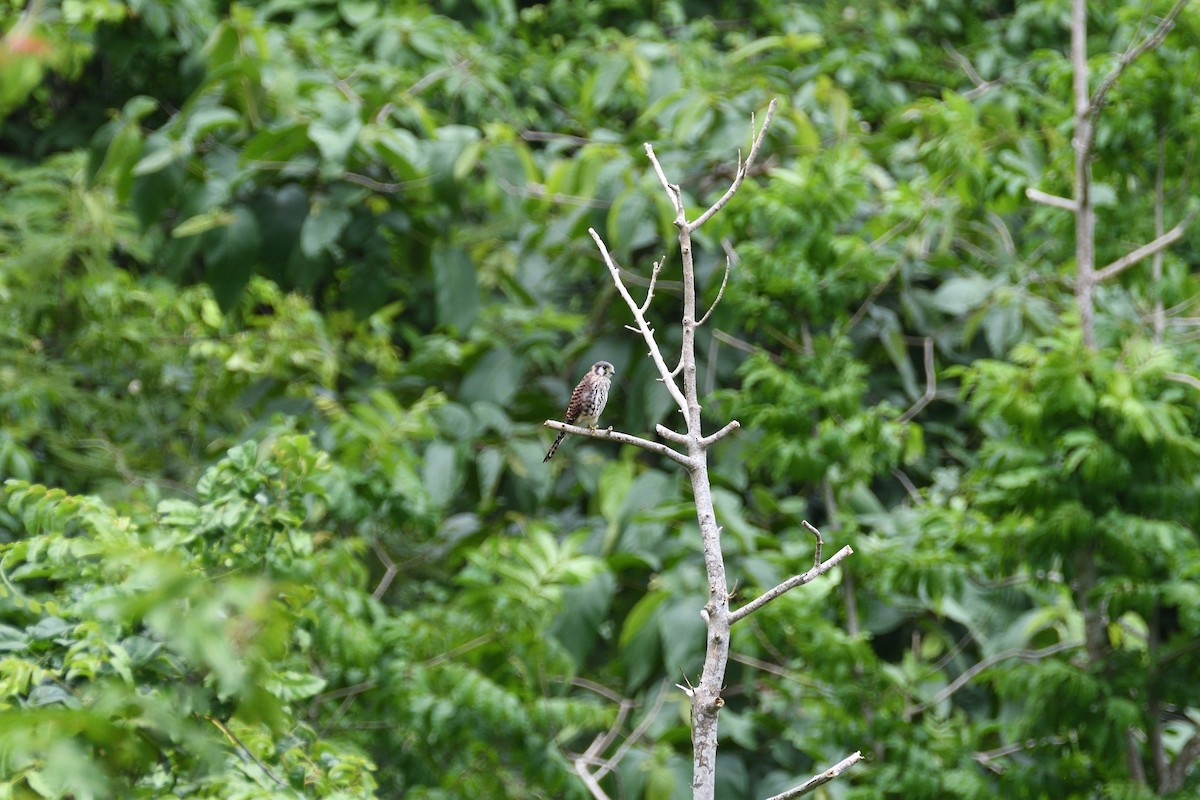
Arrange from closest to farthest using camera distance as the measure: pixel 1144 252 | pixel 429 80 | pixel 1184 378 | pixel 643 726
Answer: pixel 1184 378 < pixel 1144 252 < pixel 643 726 < pixel 429 80

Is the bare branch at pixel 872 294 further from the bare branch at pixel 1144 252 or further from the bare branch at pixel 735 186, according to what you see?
the bare branch at pixel 735 186

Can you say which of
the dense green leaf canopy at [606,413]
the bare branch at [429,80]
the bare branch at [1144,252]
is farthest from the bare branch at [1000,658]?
the bare branch at [429,80]

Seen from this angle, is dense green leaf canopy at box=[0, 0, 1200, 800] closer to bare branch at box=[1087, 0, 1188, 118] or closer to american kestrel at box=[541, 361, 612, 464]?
bare branch at box=[1087, 0, 1188, 118]

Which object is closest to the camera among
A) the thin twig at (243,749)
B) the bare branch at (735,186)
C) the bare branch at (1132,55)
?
the bare branch at (735,186)

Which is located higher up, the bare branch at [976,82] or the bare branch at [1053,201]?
the bare branch at [1053,201]

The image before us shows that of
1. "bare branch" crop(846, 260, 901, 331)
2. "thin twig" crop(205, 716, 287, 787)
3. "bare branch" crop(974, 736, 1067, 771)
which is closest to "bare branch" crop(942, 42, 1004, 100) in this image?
"bare branch" crop(846, 260, 901, 331)

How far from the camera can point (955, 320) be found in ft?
19.0

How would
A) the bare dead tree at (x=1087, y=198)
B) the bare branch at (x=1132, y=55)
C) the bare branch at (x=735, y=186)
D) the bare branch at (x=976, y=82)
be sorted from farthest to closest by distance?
the bare branch at (x=976, y=82) → the bare dead tree at (x=1087, y=198) → the bare branch at (x=1132, y=55) → the bare branch at (x=735, y=186)

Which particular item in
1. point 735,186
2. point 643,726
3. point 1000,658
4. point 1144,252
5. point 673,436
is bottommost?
point 643,726

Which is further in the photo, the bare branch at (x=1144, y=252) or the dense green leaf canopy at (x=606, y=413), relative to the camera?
the bare branch at (x=1144, y=252)

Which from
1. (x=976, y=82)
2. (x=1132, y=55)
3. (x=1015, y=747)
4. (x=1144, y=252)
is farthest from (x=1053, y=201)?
(x=976, y=82)

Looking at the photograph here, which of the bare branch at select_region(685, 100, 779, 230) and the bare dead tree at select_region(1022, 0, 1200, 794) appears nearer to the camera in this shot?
the bare branch at select_region(685, 100, 779, 230)

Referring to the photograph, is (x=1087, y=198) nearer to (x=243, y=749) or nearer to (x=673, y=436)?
(x=673, y=436)

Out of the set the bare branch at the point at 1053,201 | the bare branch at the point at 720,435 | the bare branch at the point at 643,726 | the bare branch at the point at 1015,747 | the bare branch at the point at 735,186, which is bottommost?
the bare branch at the point at 643,726
